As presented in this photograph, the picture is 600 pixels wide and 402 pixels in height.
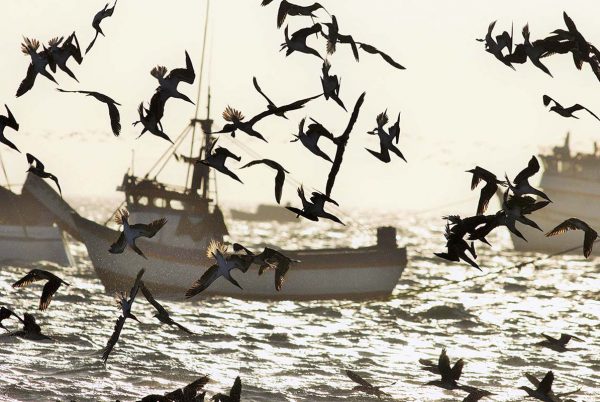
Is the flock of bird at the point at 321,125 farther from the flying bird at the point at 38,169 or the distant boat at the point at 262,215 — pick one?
the distant boat at the point at 262,215

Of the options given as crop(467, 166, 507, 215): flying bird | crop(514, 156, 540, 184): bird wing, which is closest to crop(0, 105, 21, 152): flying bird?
crop(467, 166, 507, 215): flying bird

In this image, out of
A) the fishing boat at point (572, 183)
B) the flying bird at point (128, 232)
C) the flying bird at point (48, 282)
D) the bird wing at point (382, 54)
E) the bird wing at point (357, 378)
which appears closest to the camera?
the bird wing at point (382, 54)

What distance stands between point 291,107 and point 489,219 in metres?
2.14

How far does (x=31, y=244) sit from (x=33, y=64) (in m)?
40.6

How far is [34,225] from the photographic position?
49500 mm

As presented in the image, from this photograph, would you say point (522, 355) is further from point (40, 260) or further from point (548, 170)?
point (548, 170)

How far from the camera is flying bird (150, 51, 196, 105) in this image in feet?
32.6

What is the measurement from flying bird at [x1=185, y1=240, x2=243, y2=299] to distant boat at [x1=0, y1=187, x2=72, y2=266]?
129 feet

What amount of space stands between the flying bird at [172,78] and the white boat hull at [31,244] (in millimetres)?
40576

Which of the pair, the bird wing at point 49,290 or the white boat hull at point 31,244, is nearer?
the bird wing at point 49,290

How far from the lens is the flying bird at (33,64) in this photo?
33.3ft

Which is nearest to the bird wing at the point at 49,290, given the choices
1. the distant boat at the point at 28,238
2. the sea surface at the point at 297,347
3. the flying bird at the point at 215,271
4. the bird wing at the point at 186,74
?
the flying bird at the point at 215,271

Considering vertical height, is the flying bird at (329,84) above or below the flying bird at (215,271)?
above

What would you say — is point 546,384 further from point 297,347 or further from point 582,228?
point 297,347
